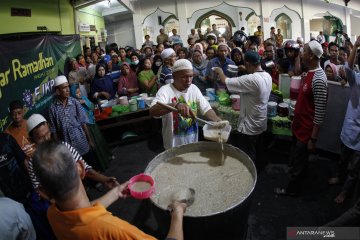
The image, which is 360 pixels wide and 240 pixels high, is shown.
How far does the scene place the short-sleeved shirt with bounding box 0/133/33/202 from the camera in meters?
2.62

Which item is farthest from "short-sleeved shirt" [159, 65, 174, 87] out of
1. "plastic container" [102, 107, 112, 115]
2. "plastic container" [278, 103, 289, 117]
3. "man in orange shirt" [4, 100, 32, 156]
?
"man in orange shirt" [4, 100, 32, 156]

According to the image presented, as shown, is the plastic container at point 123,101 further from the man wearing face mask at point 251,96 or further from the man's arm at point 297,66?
the man's arm at point 297,66

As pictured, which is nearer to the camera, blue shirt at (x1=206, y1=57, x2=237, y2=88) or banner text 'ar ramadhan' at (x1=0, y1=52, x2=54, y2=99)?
banner text 'ar ramadhan' at (x1=0, y1=52, x2=54, y2=99)

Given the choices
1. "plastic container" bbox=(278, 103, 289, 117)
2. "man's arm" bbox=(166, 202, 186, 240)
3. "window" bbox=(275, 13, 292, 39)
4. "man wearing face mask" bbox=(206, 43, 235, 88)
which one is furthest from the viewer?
"window" bbox=(275, 13, 292, 39)

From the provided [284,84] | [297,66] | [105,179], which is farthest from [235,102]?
[105,179]

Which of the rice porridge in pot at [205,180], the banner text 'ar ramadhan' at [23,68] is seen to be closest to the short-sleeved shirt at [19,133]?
the banner text 'ar ramadhan' at [23,68]

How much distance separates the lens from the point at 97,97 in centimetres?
570

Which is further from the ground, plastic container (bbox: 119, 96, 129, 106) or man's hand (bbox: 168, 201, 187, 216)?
plastic container (bbox: 119, 96, 129, 106)

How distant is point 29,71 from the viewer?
171 inches

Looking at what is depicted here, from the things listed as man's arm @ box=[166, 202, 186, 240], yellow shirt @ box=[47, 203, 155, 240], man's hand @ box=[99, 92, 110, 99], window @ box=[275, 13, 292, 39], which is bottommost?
man's arm @ box=[166, 202, 186, 240]

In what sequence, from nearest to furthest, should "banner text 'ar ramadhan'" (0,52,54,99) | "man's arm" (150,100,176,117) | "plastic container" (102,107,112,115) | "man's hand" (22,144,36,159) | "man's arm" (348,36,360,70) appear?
"man's arm" (150,100,176,117) → "man's hand" (22,144,36,159) → "man's arm" (348,36,360,70) → "banner text 'ar ramadhan'" (0,52,54,99) → "plastic container" (102,107,112,115)

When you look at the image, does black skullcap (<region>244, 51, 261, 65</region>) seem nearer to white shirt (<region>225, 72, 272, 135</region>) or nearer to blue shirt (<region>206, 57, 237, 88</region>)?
white shirt (<region>225, 72, 272, 135</region>)

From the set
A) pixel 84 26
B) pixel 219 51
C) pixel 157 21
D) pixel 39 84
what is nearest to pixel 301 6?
pixel 157 21

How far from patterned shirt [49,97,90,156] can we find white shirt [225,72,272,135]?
2.21 metres
